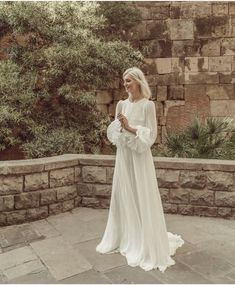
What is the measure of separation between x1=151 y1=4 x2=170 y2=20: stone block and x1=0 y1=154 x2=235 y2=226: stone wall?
5.26 meters

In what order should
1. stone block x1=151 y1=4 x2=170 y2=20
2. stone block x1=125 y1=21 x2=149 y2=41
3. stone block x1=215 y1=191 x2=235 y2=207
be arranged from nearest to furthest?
stone block x1=215 y1=191 x2=235 y2=207, stone block x1=151 y1=4 x2=170 y2=20, stone block x1=125 y1=21 x2=149 y2=41

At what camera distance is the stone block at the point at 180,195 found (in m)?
5.43

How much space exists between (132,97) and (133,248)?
1.65 meters

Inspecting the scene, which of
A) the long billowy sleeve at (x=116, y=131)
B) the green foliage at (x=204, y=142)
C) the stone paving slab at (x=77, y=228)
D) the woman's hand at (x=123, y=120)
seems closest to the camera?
the woman's hand at (x=123, y=120)

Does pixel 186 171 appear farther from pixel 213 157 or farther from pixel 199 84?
pixel 199 84

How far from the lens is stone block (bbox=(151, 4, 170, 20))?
30.7ft

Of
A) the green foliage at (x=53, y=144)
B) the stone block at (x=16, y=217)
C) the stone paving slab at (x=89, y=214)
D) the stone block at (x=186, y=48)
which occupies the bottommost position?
the stone paving slab at (x=89, y=214)

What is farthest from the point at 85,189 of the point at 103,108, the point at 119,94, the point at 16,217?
the point at 119,94

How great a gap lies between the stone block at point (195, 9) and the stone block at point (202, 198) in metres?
5.58

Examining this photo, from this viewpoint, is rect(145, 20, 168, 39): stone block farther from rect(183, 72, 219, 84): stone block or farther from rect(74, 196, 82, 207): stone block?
rect(74, 196, 82, 207): stone block

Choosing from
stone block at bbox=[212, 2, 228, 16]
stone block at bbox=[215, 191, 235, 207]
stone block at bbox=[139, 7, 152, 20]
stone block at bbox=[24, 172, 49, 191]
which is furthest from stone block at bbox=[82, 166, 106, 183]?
stone block at bbox=[212, 2, 228, 16]

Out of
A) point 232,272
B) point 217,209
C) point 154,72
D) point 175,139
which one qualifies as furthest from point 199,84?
point 232,272

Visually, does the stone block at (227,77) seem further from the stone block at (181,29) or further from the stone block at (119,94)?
the stone block at (119,94)

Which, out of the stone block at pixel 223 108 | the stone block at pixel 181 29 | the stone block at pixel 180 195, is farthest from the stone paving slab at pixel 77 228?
the stone block at pixel 181 29
